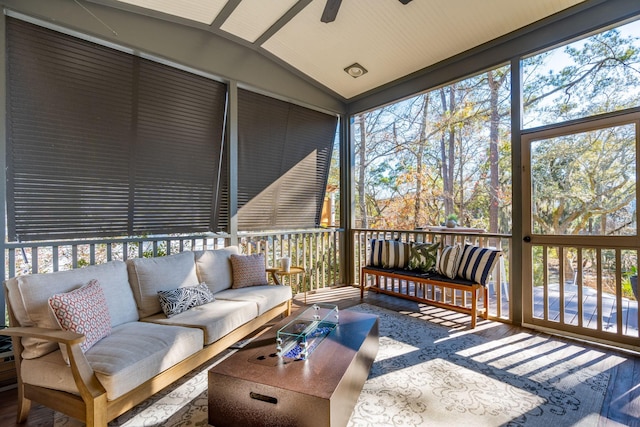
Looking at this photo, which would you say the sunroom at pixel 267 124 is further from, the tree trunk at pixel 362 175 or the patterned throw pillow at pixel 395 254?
the tree trunk at pixel 362 175

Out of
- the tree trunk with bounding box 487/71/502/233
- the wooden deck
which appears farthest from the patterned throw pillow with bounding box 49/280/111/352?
the tree trunk with bounding box 487/71/502/233

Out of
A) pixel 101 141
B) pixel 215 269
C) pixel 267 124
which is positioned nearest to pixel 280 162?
pixel 267 124

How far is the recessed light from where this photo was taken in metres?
4.16

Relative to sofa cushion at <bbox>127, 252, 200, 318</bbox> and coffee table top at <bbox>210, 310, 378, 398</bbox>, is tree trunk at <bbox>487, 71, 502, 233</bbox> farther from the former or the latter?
sofa cushion at <bbox>127, 252, 200, 318</bbox>

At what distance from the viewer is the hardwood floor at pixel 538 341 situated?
1854 millimetres

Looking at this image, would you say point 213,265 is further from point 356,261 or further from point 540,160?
point 540,160

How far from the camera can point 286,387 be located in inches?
58.6

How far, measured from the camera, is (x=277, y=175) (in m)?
4.43

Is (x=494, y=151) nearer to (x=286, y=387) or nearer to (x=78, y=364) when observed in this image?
(x=286, y=387)

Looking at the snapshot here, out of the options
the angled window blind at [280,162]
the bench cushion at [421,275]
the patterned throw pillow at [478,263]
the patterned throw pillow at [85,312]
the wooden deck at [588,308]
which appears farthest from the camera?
the angled window blind at [280,162]

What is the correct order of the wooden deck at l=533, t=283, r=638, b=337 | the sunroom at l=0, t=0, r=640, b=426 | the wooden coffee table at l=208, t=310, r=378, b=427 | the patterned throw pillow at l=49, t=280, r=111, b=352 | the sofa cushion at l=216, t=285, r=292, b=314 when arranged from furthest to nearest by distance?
the sofa cushion at l=216, t=285, r=292, b=314
the wooden deck at l=533, t=283, r=638, b=337
the sunroom at l=0, t=0, r=640, b=426
the patterned throw pillow at l=49, t=280, r=111, b=352
the wooden coffee table at l=208, t=310, r=378, b=427

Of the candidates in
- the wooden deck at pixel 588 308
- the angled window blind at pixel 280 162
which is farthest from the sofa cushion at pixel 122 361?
the wooden deck at pixel 588 308

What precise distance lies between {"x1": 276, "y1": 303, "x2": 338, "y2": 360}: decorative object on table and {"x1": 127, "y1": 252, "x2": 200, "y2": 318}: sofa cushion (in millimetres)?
1184

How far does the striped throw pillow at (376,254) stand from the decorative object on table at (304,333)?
1.89 m
